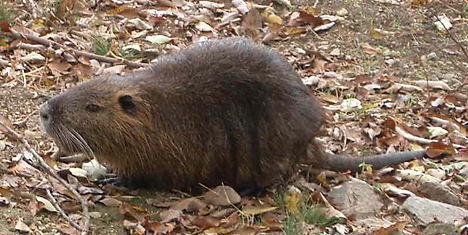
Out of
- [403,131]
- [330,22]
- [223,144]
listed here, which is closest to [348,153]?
[403,131]

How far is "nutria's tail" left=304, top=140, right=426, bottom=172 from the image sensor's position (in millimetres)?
5077

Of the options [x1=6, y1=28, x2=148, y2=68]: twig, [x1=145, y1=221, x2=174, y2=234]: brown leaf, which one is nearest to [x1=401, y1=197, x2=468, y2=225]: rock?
[x1=145, y1=221, x2=174, y2=234]: brown leaf

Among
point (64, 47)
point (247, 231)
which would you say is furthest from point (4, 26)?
point (247, 231)

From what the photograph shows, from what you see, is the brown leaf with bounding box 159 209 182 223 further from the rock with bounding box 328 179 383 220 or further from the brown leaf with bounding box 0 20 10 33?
the brown leaf with bounding box 0 20 10 33

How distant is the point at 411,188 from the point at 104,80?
1.86 meters

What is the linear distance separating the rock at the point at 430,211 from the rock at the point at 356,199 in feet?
0.55

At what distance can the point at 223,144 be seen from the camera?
478cm

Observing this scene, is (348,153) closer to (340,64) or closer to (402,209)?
(402,209)

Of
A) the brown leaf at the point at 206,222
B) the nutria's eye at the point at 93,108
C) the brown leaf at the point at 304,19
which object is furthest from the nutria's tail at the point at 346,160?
the brown leaf at the point at 304,19

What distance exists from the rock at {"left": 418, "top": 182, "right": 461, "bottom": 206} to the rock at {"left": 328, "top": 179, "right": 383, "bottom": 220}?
341 mm

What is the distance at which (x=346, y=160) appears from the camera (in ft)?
16.9

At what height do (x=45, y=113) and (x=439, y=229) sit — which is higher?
(x=45, y=113)

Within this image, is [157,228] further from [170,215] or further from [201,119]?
[201,119]

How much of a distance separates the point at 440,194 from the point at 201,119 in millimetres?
1422
